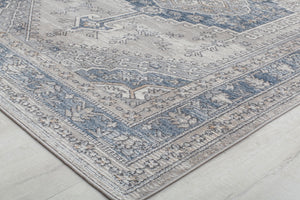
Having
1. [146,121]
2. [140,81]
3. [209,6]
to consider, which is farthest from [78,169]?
[209,6]

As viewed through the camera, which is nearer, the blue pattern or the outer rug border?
the outer rug border

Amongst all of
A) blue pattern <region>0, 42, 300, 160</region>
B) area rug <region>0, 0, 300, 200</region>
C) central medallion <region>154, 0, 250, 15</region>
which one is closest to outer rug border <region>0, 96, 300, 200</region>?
area rug <region>0, 0, 300, 200</region>

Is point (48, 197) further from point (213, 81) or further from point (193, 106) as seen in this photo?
point (213, 81)

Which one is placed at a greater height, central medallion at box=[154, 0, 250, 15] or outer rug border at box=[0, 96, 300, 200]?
central medallion at box=[154, 0, 250, 15]

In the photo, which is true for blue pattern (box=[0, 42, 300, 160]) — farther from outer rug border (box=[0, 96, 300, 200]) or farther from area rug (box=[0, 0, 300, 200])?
outer rug border (box=[0, 96, 300, 200])

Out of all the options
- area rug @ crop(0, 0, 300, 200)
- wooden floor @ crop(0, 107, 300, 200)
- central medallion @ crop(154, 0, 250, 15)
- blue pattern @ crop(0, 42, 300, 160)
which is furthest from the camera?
central medallion @ crop(154, 0, 250, 15)

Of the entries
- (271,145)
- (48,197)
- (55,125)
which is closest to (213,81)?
(271,145)

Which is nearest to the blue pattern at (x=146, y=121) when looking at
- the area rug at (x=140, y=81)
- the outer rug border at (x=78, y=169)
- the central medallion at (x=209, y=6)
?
the area rug at (x=140, y=81)
